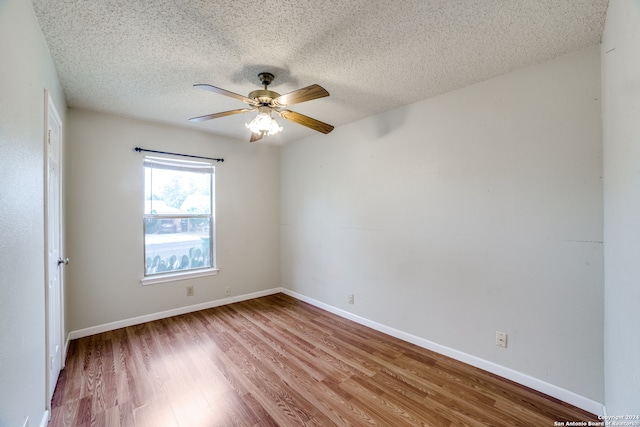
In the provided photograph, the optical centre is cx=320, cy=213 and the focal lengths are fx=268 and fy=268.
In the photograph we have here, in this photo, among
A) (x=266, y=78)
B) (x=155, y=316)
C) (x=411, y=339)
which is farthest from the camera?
(x=155, y=316)

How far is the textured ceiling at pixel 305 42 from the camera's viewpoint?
1.52m

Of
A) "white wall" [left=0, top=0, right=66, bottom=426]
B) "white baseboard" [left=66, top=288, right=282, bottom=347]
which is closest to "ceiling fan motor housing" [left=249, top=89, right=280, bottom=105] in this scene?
"white wall" [left=0, top=0, right=66, bottom=426]

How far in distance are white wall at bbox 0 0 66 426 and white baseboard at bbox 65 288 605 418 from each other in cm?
58

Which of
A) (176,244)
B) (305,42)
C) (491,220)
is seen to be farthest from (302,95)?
(176,244)

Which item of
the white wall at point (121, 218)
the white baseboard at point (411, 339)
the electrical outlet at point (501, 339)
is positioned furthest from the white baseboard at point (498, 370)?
the white wall at point (121, 218)

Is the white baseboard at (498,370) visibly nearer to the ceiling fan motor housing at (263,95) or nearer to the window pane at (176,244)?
the window pane at (176,244)

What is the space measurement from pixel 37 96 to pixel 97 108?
1.59m

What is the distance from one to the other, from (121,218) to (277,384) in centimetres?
265

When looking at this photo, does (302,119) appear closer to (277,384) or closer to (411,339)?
(277,384)

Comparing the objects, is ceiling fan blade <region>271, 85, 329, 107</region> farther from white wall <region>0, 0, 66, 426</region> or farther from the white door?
the white door

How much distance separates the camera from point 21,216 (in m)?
1.33

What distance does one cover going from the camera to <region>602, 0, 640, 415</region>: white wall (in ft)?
3.58

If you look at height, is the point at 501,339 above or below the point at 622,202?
below

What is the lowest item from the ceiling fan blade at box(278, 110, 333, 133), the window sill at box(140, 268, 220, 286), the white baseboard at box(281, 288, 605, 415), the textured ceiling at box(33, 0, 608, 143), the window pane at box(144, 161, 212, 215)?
the white baseboard at box(281, 288, 605, 415)
